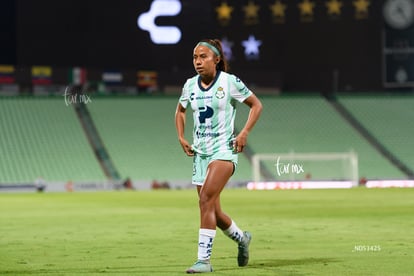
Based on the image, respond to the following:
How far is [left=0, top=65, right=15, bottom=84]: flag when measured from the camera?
47303mm

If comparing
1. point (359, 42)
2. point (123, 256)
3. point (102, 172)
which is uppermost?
point (359, 42)

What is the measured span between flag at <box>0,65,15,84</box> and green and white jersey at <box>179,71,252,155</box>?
38.4 metres

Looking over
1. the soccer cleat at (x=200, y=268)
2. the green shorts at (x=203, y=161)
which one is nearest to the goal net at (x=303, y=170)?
the green shorts at (x=203, y=161)

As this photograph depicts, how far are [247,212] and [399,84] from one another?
22.1 metres

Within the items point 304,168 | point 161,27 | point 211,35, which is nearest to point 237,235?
point 161,27

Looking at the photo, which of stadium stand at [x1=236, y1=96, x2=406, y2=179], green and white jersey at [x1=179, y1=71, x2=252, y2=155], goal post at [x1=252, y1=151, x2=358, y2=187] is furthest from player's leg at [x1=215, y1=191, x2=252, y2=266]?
stadium stand at [x1=236, y1=96, x2=406, y2=179]

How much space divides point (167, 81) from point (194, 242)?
37.3 meters

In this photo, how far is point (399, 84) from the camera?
43.7m

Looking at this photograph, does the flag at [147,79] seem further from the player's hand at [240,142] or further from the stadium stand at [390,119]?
the player's hand at [240,142]

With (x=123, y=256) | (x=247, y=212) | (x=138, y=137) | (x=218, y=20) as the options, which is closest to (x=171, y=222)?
(x=247, y=212)

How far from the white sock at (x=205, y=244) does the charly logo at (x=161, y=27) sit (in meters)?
30.5

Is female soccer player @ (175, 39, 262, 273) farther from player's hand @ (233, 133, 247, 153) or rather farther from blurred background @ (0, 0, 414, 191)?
blurred background @ (0, 0, 414, 191)

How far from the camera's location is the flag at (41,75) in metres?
48.2

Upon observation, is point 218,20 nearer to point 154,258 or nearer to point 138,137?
point 138,137
